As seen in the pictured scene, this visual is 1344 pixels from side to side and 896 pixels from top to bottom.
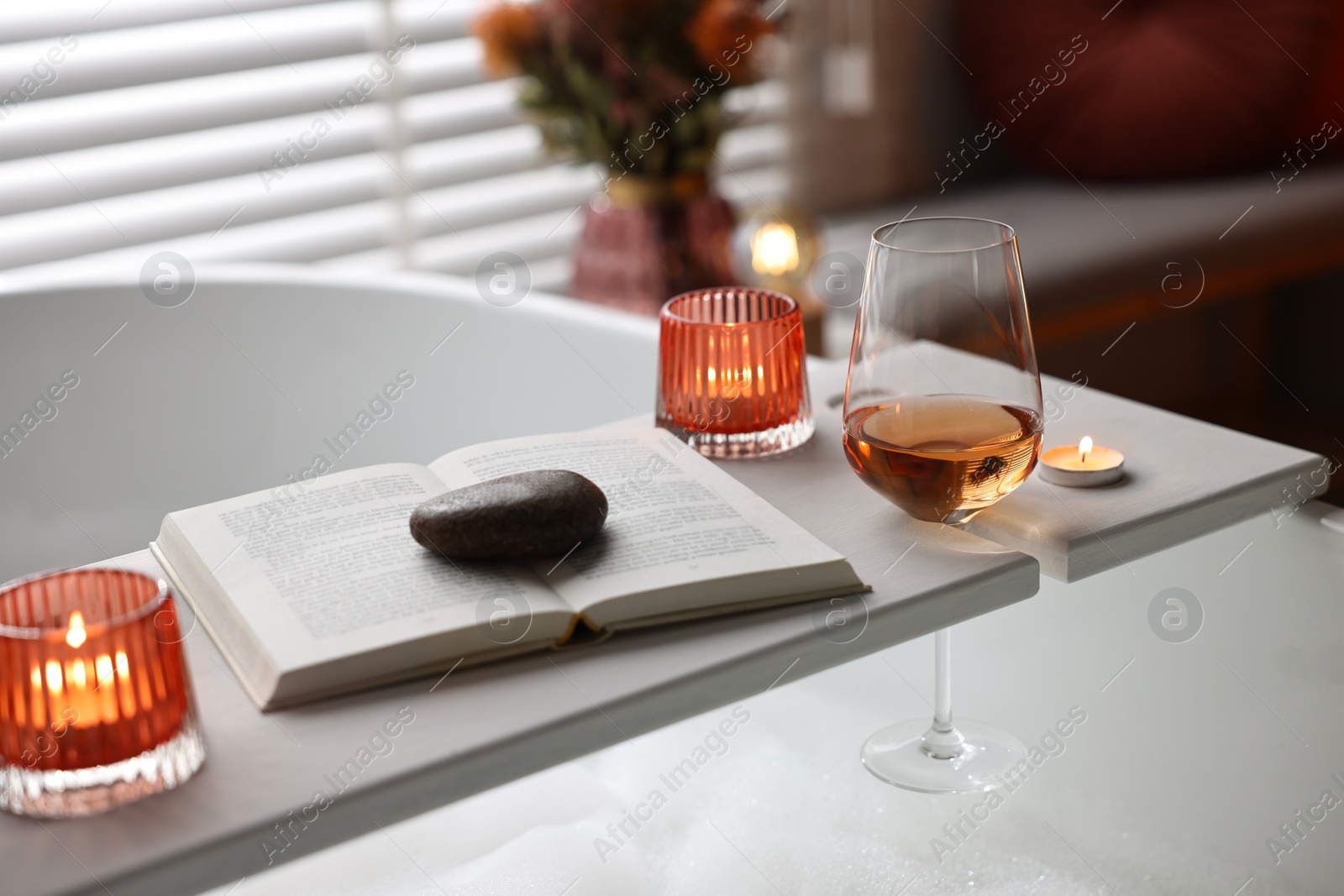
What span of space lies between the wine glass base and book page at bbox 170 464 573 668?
1.33 ft

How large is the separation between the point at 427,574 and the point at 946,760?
18.2 inches

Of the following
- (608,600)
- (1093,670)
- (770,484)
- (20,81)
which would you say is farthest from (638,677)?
(20,81)

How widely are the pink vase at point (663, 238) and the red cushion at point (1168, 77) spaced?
77 cm

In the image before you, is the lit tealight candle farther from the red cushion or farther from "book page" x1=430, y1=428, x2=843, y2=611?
the red cushion

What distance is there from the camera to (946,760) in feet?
3.04

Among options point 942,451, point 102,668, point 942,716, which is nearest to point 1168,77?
point 942,716

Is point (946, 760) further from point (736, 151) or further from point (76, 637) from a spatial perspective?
point (736, 151)

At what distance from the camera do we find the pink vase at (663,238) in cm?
183

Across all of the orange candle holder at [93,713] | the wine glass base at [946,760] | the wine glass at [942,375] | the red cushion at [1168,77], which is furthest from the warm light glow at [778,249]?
the orange candle holder at [93,713]

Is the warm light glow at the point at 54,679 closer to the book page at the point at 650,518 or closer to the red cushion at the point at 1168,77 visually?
the book page at the point at 650,518

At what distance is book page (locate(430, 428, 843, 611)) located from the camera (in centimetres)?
62

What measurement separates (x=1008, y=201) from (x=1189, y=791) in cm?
161

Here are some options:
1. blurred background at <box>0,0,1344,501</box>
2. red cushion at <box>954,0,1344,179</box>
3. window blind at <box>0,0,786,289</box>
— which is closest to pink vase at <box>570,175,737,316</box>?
blurred background at <box>0,0,1344,501</box>

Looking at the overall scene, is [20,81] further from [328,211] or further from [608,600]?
[608,600]
